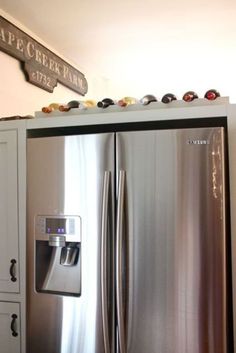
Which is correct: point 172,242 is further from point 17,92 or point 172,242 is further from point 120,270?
point 17,92

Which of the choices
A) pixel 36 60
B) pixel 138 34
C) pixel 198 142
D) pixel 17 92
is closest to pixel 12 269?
pixel 198 142

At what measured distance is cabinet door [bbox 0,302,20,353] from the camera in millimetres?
1663

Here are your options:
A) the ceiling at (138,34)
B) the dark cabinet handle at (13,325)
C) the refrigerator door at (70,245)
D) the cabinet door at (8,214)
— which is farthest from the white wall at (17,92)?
the dark cabinet handle at (13,325)

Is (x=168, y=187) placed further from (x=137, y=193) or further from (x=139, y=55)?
(x=139, y=55)

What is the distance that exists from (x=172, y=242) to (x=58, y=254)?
572 mm

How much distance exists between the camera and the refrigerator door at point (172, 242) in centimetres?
134

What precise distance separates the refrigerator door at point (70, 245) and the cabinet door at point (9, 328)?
0.29ft

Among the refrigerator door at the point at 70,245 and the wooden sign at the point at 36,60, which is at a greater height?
the wooden sign at the point at 36,60

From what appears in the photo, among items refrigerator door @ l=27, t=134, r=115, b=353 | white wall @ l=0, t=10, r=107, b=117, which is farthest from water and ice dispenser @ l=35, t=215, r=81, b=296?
white wall @ l=0, t=10, r=107, b=117

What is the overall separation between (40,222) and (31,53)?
4.28 ft

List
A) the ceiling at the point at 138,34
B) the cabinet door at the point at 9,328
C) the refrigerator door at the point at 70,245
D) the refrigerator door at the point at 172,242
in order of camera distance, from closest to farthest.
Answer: the refrigerator door at the point at 172,242, the refrigerator door at the point at 70,245, the cabinet door at the point at 9,328, the ceiling at the point at 138,34

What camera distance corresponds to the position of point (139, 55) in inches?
117

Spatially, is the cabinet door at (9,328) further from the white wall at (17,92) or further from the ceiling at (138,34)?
the ceiling at (138,34)

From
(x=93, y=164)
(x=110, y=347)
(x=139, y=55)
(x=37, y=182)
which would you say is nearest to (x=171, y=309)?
(x=110, y=347)
